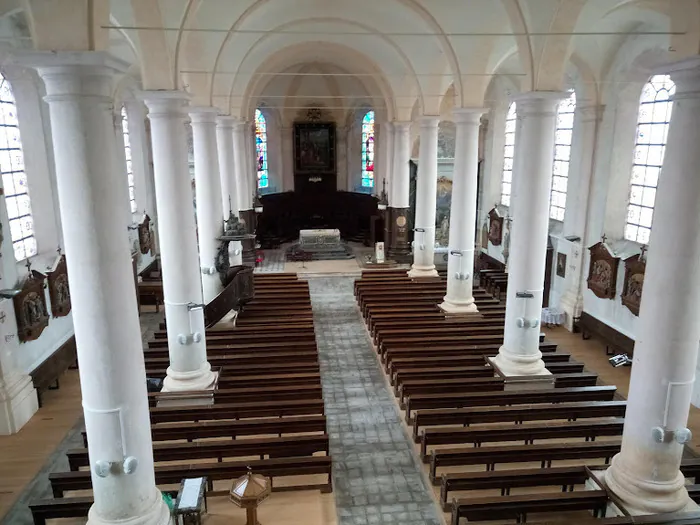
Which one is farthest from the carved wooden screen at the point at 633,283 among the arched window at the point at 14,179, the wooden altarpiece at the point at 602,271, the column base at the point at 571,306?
the arched window at the point at 14,179

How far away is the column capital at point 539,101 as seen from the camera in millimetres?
9656

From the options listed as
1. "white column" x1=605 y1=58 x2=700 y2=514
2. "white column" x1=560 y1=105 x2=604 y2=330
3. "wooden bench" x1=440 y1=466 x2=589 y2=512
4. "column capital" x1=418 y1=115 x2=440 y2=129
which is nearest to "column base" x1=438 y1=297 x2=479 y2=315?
"white column" x1=560 y1=105 x2=604 y2=330

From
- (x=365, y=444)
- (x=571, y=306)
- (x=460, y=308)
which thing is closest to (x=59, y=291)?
(x=365, y=444)

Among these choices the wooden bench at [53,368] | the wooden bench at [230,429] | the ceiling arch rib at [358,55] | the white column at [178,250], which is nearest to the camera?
the wooden bench at [230,429]

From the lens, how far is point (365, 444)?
9.65 meters

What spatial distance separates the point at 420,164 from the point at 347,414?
410 inches

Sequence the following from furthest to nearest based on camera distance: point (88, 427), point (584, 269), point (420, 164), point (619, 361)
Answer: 1. point (420, 164)
2. point (584, 269)
3. point (619, 361)
4. point (88, 427)

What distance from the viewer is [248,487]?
642 cm

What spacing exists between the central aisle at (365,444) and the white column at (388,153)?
10.5 metres

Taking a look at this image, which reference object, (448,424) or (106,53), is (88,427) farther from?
(448,424)

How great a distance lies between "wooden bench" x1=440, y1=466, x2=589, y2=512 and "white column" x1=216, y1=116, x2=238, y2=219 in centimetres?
1329

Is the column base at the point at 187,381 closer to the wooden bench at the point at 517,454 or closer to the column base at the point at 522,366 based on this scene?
the wooden bench at the point at 517,454

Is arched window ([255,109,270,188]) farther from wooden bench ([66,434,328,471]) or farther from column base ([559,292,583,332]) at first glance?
wooden bench ([66,434,328,471])

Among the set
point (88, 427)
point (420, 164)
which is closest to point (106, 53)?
point (88, 427)
